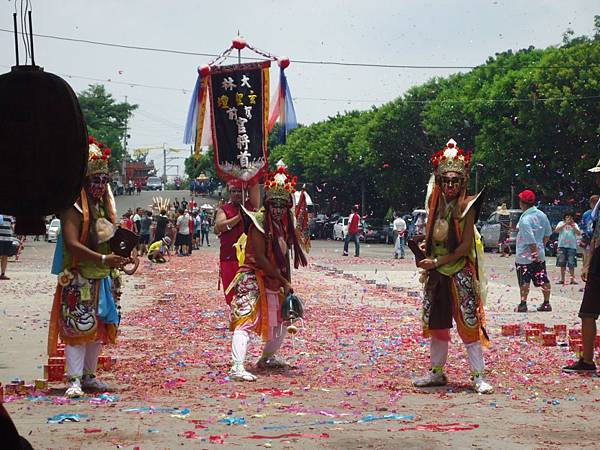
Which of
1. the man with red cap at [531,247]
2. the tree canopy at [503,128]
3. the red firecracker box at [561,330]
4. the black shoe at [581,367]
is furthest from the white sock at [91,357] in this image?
the tree canopy at [503,128]

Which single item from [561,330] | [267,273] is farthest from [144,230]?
[267,273]

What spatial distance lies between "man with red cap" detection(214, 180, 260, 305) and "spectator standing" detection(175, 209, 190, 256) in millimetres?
23425

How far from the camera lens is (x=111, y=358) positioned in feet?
34.2

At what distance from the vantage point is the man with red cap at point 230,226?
11.8 meters

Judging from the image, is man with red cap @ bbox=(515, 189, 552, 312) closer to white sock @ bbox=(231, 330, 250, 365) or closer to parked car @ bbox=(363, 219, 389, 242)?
white sock @ bbox=(231, 330, 250, 365)

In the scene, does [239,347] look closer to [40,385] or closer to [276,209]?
[276,209]

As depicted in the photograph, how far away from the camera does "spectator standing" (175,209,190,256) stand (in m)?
35.8

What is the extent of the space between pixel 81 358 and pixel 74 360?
0.07 meters

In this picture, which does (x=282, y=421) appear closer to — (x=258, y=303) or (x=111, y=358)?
(x=258, y=303)

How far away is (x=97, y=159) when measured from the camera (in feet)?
29.2

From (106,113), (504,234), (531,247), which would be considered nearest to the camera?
(531,247)

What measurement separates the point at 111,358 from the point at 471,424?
4220mm

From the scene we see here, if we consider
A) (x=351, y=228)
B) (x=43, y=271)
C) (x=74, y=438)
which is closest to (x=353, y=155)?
(x=351, y=228)

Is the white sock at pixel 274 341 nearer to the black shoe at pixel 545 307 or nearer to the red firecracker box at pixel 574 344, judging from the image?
the red firecracker box at pixel 574 344
